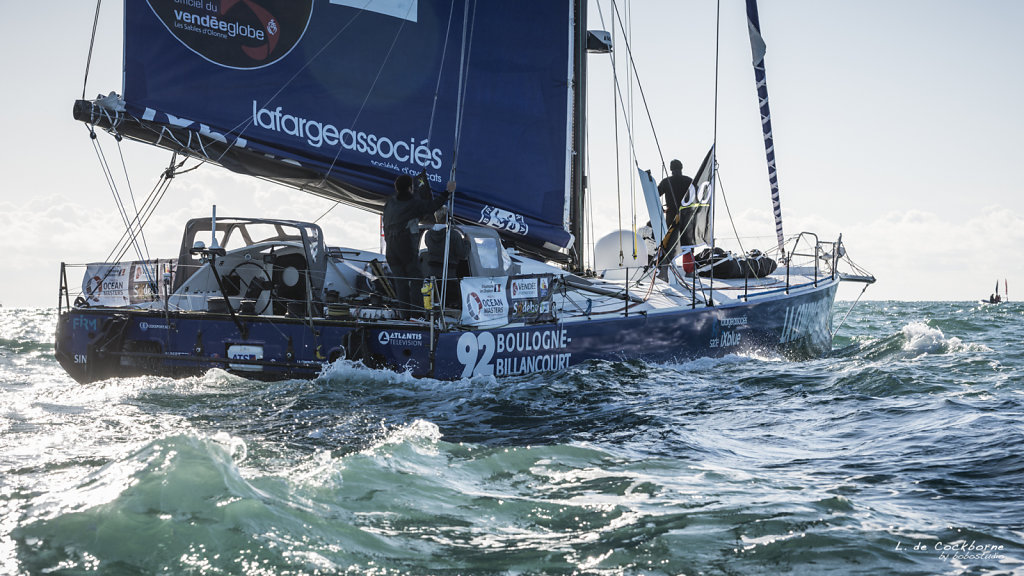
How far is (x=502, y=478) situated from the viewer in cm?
530

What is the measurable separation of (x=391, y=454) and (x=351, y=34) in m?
7.69

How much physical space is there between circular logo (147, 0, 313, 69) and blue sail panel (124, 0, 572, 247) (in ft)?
0.05

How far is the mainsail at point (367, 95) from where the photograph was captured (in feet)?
35.2

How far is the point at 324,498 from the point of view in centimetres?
460

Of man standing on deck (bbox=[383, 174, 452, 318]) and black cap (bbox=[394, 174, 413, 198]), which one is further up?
black cap (bbox=[394, 174, 413, 198])

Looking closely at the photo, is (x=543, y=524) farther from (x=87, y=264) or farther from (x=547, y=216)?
(x=547, y=216)

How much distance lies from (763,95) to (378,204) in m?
7.96

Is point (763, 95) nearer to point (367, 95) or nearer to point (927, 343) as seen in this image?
point (927, 343)

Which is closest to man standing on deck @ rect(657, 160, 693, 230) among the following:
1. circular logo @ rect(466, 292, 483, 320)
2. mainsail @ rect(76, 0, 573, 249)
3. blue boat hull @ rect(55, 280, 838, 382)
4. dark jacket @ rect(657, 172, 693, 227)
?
dark jacket @ rect(657, 172, 693, 227)

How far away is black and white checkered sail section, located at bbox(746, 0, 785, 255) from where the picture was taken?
15.0 meters

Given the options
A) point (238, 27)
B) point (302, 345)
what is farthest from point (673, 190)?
point (302, 345)

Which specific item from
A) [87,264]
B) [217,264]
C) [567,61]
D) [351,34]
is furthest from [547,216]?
[87,264]

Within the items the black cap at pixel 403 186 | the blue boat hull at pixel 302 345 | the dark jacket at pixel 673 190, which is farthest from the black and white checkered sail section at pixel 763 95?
the black cap at pixel 403 186

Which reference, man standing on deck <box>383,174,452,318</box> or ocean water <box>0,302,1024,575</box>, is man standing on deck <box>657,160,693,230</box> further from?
ocean water <box>0,302,1024,575</box>
